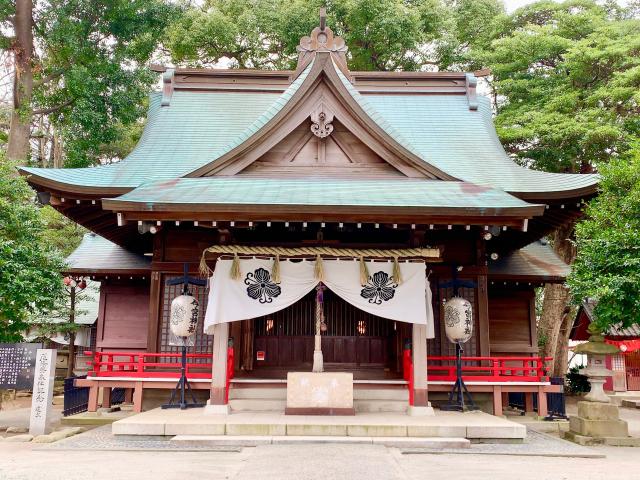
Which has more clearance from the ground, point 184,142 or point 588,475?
point 184,142

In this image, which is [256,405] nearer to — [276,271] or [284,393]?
[284,393]

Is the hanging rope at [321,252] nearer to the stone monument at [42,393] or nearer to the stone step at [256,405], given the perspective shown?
the stone step at [256,405]

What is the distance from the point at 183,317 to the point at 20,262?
3540mm

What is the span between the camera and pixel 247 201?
8.14 metres

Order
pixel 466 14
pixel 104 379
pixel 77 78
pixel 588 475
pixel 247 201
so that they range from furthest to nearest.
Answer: pixel 466 14, pixel 77 78, pixel 104 379, pixel 247 201, pixel 588 475

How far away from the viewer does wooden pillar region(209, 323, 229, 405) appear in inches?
335

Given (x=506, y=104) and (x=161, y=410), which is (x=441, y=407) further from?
(x=506, y=104)

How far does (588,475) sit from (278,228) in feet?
19.6

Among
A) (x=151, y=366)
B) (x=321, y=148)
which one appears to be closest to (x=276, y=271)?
(x=321, y=148)

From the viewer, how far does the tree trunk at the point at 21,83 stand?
16484 millimetres

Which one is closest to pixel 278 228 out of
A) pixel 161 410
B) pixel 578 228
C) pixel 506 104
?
pixel 161 410

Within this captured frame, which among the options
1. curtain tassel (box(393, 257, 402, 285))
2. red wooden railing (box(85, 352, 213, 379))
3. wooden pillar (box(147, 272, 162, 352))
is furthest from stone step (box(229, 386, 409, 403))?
wooden pillar (box(147, 272, 162, 352))

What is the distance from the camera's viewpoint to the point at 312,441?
23.6 ft

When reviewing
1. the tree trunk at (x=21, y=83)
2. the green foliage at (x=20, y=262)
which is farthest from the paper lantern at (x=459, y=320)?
the tree trunk at (x=21, y=83)
